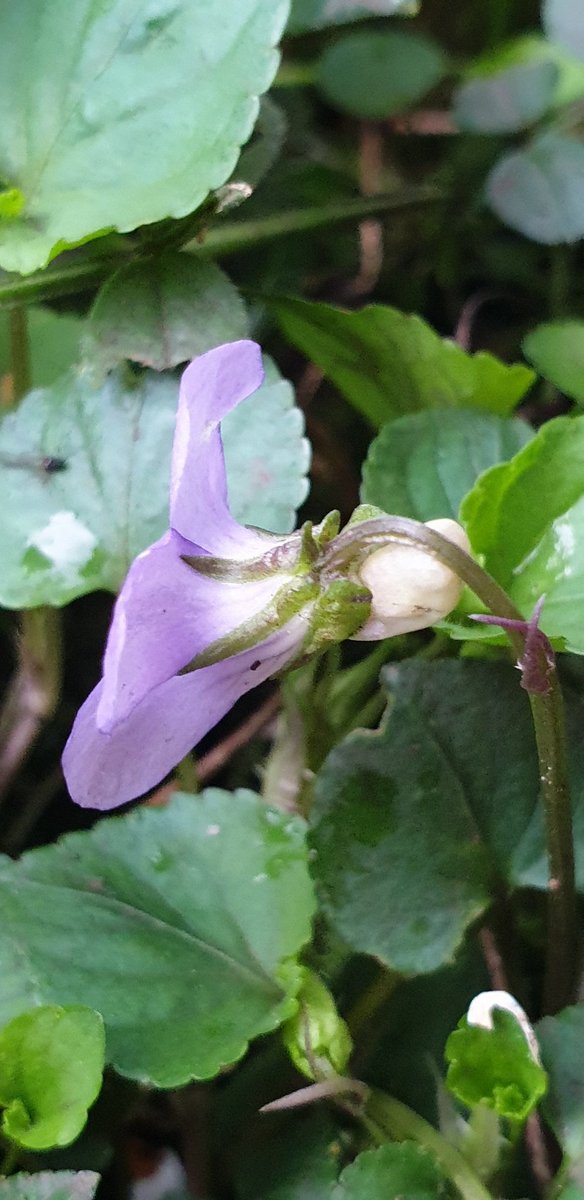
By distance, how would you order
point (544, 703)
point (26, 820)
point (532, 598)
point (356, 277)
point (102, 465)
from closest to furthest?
point (544, 703), point (532, 598), point (102, 465), point (26, 820), point (356, 277)

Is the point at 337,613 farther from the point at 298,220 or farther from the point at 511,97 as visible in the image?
the point at 511,97

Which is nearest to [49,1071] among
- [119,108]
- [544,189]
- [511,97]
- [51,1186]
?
[51,1186]

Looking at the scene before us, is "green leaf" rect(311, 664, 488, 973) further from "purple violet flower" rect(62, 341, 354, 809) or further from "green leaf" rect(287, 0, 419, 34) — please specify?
"green leaf" rect(287, 0, 419, 34)

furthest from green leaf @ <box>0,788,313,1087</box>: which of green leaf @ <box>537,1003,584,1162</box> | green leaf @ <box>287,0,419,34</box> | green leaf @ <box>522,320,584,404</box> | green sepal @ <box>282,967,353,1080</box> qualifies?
green leaf @ <box>287,0,419,34</box>

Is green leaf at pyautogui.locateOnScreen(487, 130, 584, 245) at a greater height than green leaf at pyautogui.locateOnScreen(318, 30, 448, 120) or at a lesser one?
lesser

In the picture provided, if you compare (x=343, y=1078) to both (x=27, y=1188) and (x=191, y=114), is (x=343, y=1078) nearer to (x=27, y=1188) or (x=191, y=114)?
(x=27, y=1188)

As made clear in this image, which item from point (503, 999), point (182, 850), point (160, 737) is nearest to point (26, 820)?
point (182, 850)
